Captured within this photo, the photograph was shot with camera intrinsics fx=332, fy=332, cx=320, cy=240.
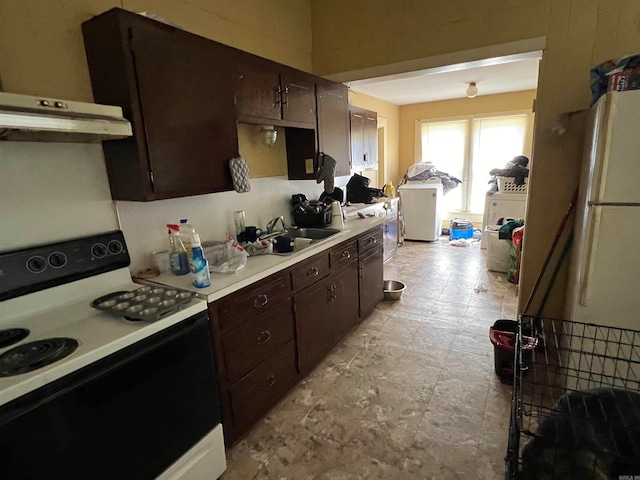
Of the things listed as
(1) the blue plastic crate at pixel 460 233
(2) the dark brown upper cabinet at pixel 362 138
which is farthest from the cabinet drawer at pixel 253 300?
(1) the blue plastic crate at pixel 460 233

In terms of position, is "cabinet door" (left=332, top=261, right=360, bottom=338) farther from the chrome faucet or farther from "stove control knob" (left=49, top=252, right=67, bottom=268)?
"stove control knob" (left=49, top=252, right=67, bottom=268)

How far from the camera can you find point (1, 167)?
4.26ft

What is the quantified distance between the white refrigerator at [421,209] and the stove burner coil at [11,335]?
5.23 meters

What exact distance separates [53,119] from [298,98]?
169 centimetres

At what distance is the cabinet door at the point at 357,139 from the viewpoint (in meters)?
3.89

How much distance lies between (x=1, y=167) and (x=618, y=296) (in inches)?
114

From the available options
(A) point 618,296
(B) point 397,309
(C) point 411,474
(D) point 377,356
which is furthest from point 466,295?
(C) point 411,474

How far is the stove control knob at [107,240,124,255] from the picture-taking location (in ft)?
5.25

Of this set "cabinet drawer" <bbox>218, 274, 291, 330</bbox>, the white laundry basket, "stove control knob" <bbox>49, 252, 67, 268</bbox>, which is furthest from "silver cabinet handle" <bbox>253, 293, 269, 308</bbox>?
the white laundry basket

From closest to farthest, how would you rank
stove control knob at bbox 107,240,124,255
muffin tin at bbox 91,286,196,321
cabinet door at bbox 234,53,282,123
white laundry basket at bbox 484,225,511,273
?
muffin tin at bbox 91,286,196,321
stove control knob at bbox 107,240,124,255
cabinet door at bbox 234,53,282,123
white laundry basket at bbox 484,225,511,273

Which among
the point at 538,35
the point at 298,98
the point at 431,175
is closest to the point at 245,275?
the point at 298,98

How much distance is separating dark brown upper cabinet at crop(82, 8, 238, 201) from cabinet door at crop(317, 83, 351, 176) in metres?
1.03

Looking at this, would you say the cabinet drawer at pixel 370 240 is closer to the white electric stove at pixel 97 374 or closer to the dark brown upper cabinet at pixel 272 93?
the dark brown upper cabinet at pixel 272 93

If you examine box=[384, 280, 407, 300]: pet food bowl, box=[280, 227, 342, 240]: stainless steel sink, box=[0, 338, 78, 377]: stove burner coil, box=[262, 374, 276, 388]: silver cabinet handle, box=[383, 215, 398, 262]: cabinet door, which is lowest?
box=[384, 280, 407, 300]: pet food bowl
